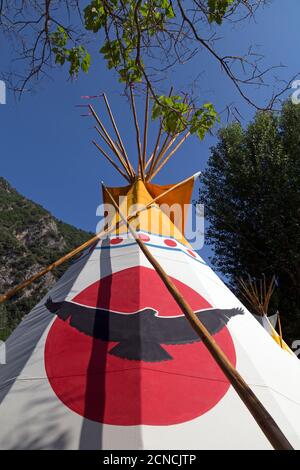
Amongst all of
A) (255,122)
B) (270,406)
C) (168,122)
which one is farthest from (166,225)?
(255,122)

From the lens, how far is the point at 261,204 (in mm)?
9125

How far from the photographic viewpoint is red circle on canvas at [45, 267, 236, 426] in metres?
1.39

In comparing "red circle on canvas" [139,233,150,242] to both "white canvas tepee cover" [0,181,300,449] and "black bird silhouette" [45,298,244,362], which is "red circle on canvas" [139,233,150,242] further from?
"black bird silhouette" [45,298,244,362]

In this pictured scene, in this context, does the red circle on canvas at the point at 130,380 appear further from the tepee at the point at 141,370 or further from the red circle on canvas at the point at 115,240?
the red circle on canvas at the point at 115,240

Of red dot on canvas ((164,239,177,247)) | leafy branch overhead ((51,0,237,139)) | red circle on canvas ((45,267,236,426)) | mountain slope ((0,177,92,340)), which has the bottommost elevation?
red circle on canvas ((45,267,236,426))

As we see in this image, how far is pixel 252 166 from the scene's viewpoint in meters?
9.21

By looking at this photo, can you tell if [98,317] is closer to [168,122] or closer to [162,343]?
[162,343]

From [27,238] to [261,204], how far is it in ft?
174

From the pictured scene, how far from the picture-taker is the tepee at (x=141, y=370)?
129 cm

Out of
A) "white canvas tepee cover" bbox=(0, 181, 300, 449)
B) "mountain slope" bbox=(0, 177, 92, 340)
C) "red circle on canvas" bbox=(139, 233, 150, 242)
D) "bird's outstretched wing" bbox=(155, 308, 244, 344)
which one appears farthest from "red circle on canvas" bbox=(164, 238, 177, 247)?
"mountain slope" bbox=(0, 177, 92, 340)

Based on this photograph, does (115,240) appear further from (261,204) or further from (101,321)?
(261,204)

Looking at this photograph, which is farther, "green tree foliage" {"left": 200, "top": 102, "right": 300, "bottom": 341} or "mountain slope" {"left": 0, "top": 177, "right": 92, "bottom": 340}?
"mountain slope" {"left": 0, "top": 177, "right": 92, "bottom": 340}

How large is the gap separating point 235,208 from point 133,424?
350 inches

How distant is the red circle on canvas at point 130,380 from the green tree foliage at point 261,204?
7153mm
